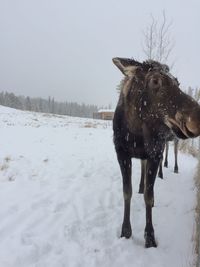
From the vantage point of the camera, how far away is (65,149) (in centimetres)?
950

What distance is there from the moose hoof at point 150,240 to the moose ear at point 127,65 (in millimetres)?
1907

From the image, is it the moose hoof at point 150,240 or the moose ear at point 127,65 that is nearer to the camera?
the moose ear at point 127,65

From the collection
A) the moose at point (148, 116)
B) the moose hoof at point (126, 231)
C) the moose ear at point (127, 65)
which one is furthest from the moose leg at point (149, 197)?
the moose ear at point (127, 65)

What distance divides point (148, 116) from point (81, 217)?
184 centimetres

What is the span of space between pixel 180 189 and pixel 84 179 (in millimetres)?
1835

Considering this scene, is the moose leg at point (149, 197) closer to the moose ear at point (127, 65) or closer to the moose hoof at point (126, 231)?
the moose hoof at point (126, 231)

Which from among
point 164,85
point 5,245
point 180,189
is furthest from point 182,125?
point 180,189

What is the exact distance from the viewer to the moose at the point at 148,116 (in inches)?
123

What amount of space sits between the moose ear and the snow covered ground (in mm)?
1999

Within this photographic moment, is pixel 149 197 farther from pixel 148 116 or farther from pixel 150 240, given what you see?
pixel 148 116

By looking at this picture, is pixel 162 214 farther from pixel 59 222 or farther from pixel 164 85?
pixel 164 85

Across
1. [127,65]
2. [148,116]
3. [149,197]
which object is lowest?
[149,197]

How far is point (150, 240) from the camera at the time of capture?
3.95 meters

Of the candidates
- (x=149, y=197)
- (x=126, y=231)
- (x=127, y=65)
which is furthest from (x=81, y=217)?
(x=127, y=65)
